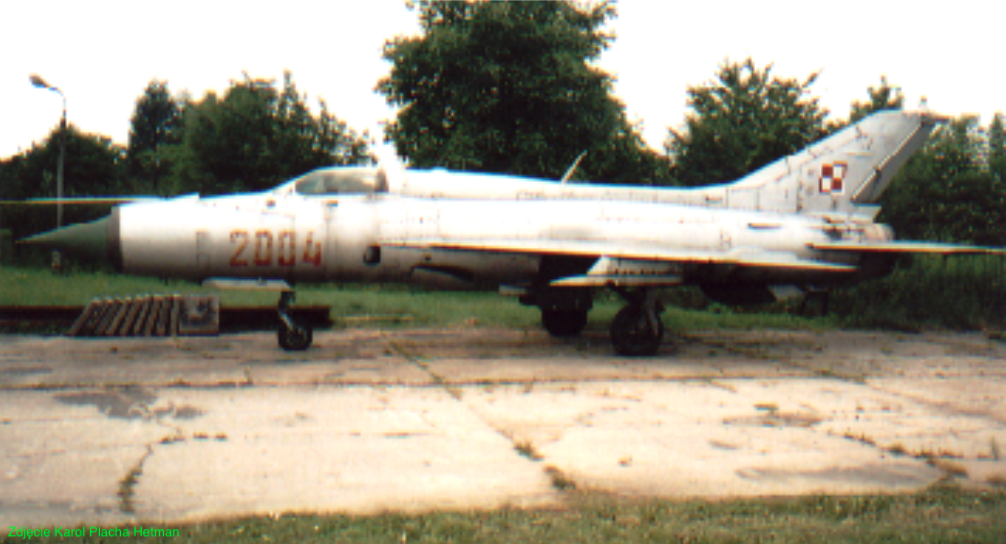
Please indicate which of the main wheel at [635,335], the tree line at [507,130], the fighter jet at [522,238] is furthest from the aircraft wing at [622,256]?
the tree line at [507,130]

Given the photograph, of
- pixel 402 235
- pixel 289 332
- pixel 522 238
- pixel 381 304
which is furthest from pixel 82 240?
pixel 381 304

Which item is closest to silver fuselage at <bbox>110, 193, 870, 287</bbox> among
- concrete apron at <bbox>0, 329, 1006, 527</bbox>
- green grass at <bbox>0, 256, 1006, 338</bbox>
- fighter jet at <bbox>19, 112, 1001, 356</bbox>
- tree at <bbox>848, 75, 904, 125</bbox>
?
fighter jet at <bbox>19, 112, 1001, 356</bbox>

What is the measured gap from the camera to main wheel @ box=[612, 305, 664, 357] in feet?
33.7

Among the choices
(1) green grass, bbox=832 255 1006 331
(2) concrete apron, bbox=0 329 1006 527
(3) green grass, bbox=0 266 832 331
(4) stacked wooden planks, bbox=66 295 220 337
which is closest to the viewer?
(2) concrete apron, bbox=0 329 1006 527

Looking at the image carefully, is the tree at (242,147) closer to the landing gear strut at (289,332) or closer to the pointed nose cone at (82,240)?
the landing gear strut at (289,332)

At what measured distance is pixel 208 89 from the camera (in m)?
32.1

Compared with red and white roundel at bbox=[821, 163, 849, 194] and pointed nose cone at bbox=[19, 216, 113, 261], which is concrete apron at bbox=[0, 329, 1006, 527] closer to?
pointed nose cone at bbox=[19, 216, 113, 261]

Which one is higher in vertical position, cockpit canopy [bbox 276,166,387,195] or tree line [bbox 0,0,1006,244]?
tree line [bbox 0,0,1006,244]

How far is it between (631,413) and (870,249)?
573 cm

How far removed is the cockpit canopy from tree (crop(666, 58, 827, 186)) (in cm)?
1851

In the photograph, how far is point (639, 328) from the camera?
10.3 metres

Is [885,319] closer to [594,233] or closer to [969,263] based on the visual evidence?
[969,263]

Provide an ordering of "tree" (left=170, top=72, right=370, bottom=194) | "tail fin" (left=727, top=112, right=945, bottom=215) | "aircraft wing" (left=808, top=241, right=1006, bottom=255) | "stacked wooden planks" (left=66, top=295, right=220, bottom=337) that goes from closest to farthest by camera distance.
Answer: "aircraft wing" (left=808, top=241, right=1006, bottom=255), "stacked wooden planks" (left=66, top=295, right=220, bottom=337), "tail fin" (left=727, top=112, right=945, bottom=215), "tree" (left=170, top=72, right=370, bottom=194)

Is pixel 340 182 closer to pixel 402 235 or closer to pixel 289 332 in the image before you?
pixel 402 235
